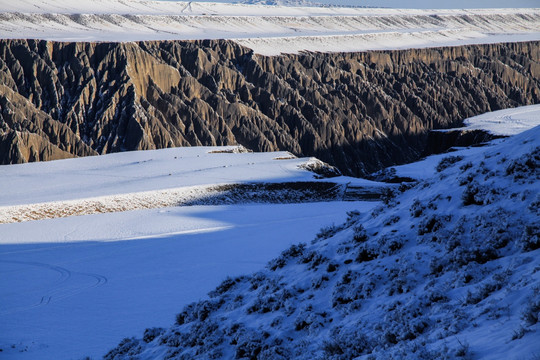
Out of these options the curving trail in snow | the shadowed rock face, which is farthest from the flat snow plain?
the shadowed rock face

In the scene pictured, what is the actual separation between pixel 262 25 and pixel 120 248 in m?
82.6

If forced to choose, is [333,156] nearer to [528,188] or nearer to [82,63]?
[82,63]

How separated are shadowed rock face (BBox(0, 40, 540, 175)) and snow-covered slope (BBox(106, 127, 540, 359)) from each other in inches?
1454

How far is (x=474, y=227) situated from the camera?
27.8 ft

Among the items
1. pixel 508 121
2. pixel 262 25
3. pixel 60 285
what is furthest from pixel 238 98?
pixel 60 285

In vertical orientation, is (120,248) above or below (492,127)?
above

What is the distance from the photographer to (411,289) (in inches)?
310

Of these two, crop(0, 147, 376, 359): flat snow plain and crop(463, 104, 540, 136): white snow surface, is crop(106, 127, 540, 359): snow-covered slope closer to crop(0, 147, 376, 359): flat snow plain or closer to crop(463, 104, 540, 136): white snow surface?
crop(0, 147, 376, 359): flat snow plain

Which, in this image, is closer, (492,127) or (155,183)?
(155,183)

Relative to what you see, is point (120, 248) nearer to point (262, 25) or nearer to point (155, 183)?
point (155, 183)

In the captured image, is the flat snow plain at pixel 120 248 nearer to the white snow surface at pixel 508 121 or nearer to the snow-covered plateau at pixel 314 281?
the snow-covered plateau at pixel 314 281

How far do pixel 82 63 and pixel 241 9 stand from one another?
6562 cm

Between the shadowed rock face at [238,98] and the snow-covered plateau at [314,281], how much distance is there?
27547mm

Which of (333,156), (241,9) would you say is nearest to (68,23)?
(333,156)
